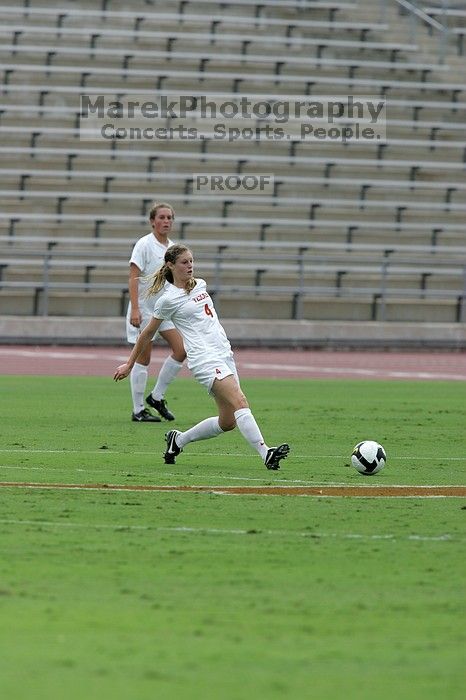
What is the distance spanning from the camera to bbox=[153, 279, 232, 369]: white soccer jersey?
37.9 ft

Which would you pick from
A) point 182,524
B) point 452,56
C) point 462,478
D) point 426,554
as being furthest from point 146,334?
point 452,56

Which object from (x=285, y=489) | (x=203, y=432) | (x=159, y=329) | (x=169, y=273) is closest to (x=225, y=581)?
(x=285, y=489)

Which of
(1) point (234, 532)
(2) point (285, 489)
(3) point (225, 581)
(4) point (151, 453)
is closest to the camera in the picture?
(3) point (225, 581)

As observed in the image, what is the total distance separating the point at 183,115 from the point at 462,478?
951 inches

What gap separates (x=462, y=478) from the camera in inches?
438

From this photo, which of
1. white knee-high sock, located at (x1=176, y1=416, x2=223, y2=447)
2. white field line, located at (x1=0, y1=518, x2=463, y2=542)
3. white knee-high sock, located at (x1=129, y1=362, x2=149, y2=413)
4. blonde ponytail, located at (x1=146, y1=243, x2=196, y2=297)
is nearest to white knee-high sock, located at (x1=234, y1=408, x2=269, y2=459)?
white knee-high sock, located at (x1=176, y1=416, x2=223, y2=447)

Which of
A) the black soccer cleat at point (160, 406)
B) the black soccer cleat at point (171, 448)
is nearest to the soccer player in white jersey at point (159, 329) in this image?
the black soccer cleat at point (160, 406)

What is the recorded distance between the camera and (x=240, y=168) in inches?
1329

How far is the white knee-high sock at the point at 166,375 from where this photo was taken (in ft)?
51.0

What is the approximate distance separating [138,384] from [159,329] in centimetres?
63

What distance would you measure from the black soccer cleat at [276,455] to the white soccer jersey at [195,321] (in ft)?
3.23

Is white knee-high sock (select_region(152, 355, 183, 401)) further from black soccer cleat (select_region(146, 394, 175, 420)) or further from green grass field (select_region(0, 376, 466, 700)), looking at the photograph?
green grass field (select_region(0, 376, 466, 700))

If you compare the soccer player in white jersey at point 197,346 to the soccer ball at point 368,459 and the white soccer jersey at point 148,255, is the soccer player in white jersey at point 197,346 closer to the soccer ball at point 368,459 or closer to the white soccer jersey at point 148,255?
the soccer ball at point 368,459

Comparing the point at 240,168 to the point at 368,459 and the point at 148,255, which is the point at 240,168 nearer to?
the point at 148,255
